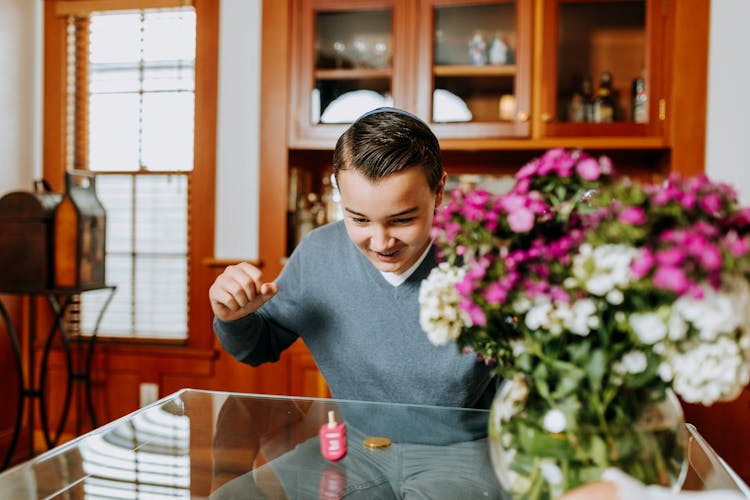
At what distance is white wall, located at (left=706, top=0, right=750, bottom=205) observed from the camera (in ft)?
8.54

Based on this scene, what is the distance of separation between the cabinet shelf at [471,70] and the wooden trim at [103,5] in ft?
3.93

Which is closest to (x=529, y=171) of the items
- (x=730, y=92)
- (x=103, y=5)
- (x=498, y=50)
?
(x=498, y=50)

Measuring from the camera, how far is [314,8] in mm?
2816

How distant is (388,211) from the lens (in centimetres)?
120

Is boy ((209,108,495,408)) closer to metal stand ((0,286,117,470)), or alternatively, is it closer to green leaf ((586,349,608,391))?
green leaf ((586,349,608,391))

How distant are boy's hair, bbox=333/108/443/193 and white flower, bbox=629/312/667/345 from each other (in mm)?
657

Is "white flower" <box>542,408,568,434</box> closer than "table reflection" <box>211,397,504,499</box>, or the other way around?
"white flower" <box>542,408,568,434</box>

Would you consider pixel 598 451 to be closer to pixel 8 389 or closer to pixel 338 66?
pixel 338 66

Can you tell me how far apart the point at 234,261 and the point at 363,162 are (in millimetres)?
1792

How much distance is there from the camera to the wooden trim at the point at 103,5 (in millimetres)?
2971

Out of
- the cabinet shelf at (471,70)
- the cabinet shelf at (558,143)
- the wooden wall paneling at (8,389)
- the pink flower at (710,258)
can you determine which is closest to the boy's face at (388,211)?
the pink flower at (710,258)

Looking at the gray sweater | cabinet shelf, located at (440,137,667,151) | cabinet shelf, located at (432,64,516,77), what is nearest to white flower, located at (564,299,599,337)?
the gray sweater

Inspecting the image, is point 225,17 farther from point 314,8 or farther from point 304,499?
point 304,499

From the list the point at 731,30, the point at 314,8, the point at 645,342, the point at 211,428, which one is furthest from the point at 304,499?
the point at 731,30
